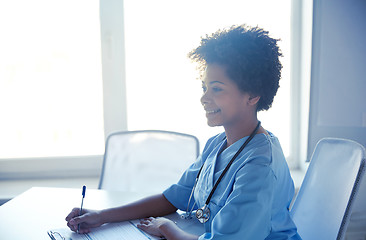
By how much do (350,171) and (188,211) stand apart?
531 millimetres

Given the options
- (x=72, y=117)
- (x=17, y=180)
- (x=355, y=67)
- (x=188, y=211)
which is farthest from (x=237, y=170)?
(x=17, y=180)

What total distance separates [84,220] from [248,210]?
509 mm

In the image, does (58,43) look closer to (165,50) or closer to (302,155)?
(165,50)

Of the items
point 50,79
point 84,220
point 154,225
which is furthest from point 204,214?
point 50,79

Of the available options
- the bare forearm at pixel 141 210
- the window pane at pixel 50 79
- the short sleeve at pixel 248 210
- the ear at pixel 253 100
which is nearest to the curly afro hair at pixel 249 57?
the ear at pixel 253 100

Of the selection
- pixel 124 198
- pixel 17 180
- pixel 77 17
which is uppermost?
pixel 77 17

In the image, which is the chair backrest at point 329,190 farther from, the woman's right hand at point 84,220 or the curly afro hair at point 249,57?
the woman's right hand at point 84,220

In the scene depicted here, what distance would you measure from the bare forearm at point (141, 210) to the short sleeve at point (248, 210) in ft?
1.11

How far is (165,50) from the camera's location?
2309 millimetres

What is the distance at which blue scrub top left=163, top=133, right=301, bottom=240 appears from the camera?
0.91 metres

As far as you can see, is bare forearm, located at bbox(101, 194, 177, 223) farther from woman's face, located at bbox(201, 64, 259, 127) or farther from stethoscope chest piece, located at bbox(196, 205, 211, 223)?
woman's face, located at bbox(201, 64, 259, 127)

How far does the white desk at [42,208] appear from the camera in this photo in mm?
1134

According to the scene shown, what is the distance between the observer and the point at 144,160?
1.80 meters

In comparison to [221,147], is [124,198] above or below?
below
